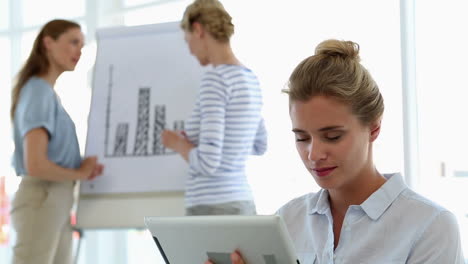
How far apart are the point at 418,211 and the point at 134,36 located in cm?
203

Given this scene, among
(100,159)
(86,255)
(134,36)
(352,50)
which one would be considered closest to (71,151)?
(100,159)

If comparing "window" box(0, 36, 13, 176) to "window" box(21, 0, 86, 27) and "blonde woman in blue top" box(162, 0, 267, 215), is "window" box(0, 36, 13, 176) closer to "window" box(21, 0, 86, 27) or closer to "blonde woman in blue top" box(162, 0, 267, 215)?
"window" box(21, 0, 86, 27)

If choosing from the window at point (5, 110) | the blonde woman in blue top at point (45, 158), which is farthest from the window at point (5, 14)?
the blonde woman in blue top at point (45, 158)

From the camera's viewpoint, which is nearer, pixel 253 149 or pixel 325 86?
pixel 325 86

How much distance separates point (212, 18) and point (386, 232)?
1335mm

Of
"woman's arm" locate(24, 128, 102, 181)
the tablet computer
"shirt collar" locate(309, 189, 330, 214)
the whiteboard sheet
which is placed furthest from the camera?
the whiteboard sheet

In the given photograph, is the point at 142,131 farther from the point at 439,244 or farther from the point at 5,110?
the point at 439,244

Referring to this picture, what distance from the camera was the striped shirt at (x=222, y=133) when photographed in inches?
92.7

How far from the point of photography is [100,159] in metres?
3.02

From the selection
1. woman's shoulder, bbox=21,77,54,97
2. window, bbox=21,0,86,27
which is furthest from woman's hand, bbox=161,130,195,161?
window, bbox=21,0,86,27

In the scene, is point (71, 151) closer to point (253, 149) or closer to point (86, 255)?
point (253, 149)

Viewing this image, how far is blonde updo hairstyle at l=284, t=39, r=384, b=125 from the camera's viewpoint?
135cm

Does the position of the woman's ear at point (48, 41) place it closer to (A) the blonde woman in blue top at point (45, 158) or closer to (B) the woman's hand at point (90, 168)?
(A) the blonde woman in blue top at point (45, 158)

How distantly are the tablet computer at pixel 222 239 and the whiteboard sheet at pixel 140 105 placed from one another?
151 centimetres
